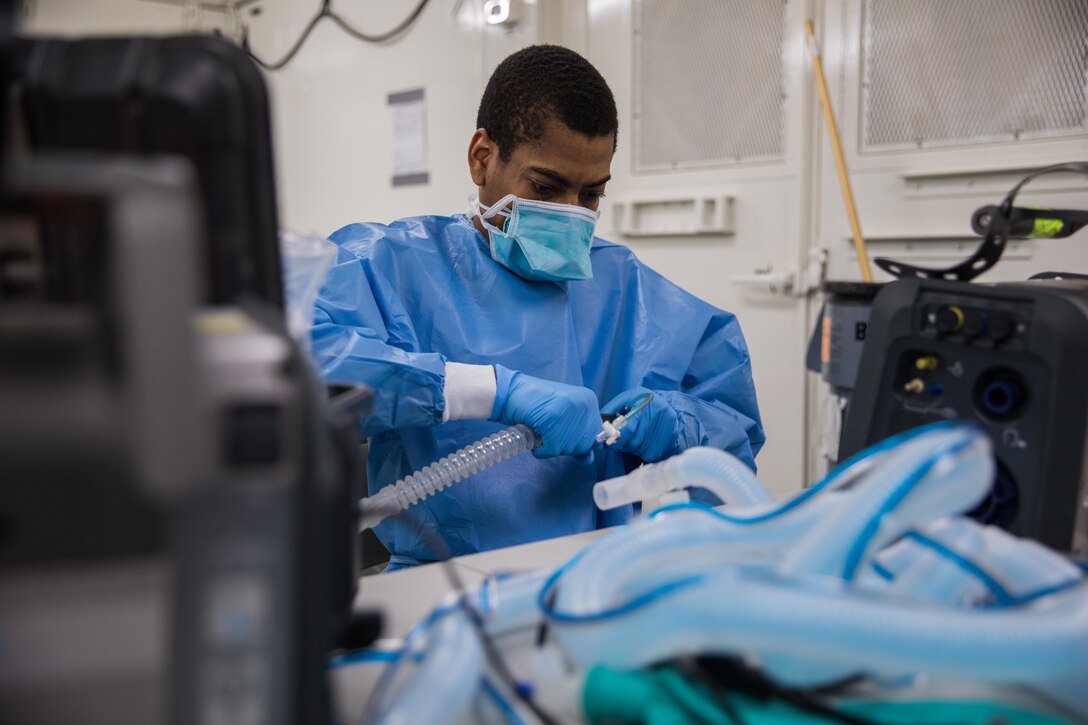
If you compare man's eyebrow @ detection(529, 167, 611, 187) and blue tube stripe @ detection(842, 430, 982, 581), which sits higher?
man's eyebrow @ detection(529, 167, 611, 187)

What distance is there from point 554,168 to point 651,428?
443 millimetres

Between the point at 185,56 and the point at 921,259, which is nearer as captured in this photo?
the point at 185,56

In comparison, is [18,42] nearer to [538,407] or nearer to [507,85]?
[538,407]

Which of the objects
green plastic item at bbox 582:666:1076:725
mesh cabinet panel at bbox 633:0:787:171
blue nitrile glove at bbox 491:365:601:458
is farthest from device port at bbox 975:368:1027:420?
mesh cabinet panel at bbox 633:0:787:171

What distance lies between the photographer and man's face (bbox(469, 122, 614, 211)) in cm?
135

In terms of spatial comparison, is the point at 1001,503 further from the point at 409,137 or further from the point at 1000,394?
the point at 409,137

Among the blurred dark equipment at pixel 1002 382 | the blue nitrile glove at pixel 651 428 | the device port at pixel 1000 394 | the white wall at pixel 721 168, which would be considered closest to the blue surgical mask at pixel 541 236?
the blue nitrile glove at pixel 651 428

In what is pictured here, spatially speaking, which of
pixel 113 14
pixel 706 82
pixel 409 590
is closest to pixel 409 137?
pixel 706 82

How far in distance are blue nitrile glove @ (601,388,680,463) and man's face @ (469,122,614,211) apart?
0.37 m

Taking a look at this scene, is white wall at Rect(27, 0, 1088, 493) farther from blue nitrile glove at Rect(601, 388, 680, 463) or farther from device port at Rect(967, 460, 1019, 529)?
device port at Rect(967, 460, 1019, 529)

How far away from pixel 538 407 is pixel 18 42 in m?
0.74

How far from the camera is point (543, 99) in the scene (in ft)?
4.48

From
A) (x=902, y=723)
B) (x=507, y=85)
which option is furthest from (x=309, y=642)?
(x=507, y=85)

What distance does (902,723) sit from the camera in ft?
1.44
